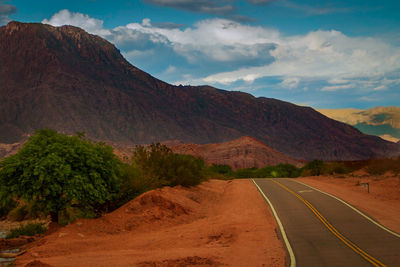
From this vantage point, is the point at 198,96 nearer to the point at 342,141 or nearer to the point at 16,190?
the point at 342,141

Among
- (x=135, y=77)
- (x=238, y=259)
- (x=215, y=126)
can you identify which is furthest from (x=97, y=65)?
(x=238, y=259)

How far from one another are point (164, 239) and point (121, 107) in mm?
110937

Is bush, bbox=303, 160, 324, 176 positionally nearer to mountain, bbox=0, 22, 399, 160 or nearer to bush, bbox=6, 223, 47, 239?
bush, bbox=6, 223, 47, 239

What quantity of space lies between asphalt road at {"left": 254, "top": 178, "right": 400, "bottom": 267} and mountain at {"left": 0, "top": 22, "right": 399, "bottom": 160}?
90710 mm

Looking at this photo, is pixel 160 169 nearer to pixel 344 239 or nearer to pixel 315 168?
pixel 344 239

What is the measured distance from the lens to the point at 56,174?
1844cm

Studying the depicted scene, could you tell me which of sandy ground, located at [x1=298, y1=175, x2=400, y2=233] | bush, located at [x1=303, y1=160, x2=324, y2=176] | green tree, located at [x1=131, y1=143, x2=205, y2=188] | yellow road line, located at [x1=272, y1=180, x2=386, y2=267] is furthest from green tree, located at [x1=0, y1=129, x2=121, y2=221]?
bush, located at [x1=303, y1=160, x2=324, y2=176]

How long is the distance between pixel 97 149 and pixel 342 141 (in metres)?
130

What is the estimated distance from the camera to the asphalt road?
12.7 meters

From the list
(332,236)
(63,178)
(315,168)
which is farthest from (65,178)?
(315,168)

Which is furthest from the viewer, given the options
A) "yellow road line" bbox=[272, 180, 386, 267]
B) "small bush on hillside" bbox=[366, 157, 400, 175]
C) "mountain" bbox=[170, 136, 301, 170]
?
"mountain" bbox=[170, 136, 301, 170]

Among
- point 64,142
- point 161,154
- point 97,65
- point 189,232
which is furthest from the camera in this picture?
point 97,65

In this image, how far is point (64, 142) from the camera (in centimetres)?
2022

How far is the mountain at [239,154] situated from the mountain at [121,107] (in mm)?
25457
